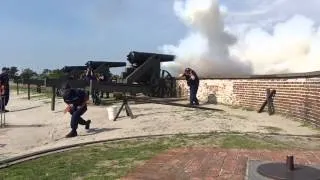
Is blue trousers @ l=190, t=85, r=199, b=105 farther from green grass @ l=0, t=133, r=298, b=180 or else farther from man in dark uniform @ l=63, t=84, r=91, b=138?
green grass @ l=0, t=133, r=298, b=180

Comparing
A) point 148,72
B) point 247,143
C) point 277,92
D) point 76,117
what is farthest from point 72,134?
point 148,72

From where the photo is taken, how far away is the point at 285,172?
807 centimetres

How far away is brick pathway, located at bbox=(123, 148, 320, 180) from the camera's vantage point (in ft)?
27.3

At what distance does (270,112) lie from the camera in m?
17.1

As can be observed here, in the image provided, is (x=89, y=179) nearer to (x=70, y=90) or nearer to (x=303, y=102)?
(x=70, y=90)

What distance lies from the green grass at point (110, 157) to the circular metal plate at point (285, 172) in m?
2.01

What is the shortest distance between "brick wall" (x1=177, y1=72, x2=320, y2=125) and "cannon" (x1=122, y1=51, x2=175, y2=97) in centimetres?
285

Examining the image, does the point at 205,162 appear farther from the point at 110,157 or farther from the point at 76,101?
the point at 76,101

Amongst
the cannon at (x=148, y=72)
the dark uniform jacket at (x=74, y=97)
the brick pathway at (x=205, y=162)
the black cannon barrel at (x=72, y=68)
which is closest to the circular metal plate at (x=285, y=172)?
the brick pathway at (x=205, y=162)

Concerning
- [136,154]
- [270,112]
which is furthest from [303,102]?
[136,154]

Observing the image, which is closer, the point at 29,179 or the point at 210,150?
the point at 29,179

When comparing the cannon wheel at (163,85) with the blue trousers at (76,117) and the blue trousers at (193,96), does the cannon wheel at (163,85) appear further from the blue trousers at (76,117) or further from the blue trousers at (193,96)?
the blue trousers at (76,117)

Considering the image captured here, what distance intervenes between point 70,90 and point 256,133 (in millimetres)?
4693

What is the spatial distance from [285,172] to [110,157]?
10.6 ft
